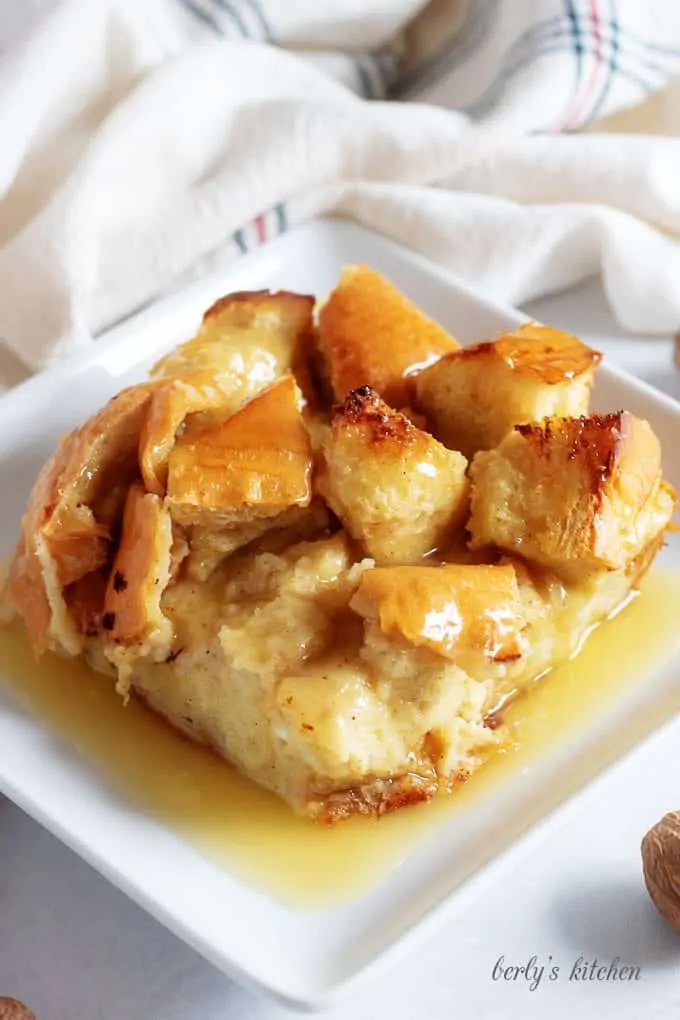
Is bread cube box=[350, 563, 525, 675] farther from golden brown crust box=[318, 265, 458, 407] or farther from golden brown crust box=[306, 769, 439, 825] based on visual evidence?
golden brown crust box=[318, 265, 458, 407]

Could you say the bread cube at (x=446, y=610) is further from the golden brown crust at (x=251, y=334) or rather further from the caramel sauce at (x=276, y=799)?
the golden brown crust at (x=251, y=334)

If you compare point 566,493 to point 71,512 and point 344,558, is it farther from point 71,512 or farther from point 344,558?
point 71,512

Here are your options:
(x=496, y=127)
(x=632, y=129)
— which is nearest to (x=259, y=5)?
(x=496, y=127)

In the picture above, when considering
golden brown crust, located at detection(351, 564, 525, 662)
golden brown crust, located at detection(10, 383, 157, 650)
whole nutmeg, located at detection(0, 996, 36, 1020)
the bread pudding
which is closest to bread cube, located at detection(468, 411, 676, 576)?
the bread pudding

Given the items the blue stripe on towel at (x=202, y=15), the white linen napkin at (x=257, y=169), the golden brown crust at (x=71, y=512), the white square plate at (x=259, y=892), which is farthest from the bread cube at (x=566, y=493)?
the blue stripe on towel at (x=202, y=15)

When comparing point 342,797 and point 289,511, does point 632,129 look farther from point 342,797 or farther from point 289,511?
point 342,797

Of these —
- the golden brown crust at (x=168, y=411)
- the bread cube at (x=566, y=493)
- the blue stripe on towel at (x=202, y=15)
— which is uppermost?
the blue stripe on towel at (x=202, y=15)
